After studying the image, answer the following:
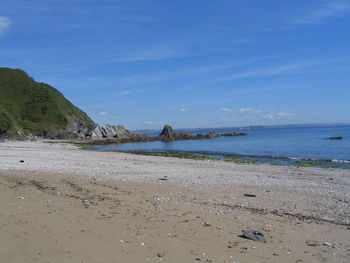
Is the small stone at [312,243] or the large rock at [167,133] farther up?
the large rock at [167,133]

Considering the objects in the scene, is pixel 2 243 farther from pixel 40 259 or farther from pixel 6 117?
pixel 6 117

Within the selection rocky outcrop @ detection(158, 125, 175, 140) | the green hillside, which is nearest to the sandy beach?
rocky outcrop @ detection(158, 125, 175, 140)

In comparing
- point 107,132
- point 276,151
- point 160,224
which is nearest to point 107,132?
point 107,132

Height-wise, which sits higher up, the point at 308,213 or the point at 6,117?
the point at 6,117

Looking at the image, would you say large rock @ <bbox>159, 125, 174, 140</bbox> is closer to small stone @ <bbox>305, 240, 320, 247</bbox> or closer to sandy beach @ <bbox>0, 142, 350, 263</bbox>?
sandy beach @ <bbox>0, 142, 350, 263</bbox>

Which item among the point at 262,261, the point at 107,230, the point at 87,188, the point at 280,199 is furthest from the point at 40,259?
the point at 280,199

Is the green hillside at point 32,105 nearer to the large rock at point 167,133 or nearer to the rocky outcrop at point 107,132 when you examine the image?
the rocky outcrop at point 107,132

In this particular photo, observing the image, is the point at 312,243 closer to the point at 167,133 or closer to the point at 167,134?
the point at 167,134

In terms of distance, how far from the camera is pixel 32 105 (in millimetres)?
135875

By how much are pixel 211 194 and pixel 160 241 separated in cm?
698

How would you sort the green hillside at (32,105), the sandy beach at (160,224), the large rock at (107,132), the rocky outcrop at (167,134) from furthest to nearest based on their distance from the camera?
1. the large rock at (107,132)
2. the green hillside at (32,105)
3. the rocky outcrop at (167,134)
4. the sandy beach at (160,224)

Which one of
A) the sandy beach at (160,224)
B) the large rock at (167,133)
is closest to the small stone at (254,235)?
the sandy beach at (160,224)

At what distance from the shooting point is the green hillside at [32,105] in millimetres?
117625

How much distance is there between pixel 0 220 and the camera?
331 inches
